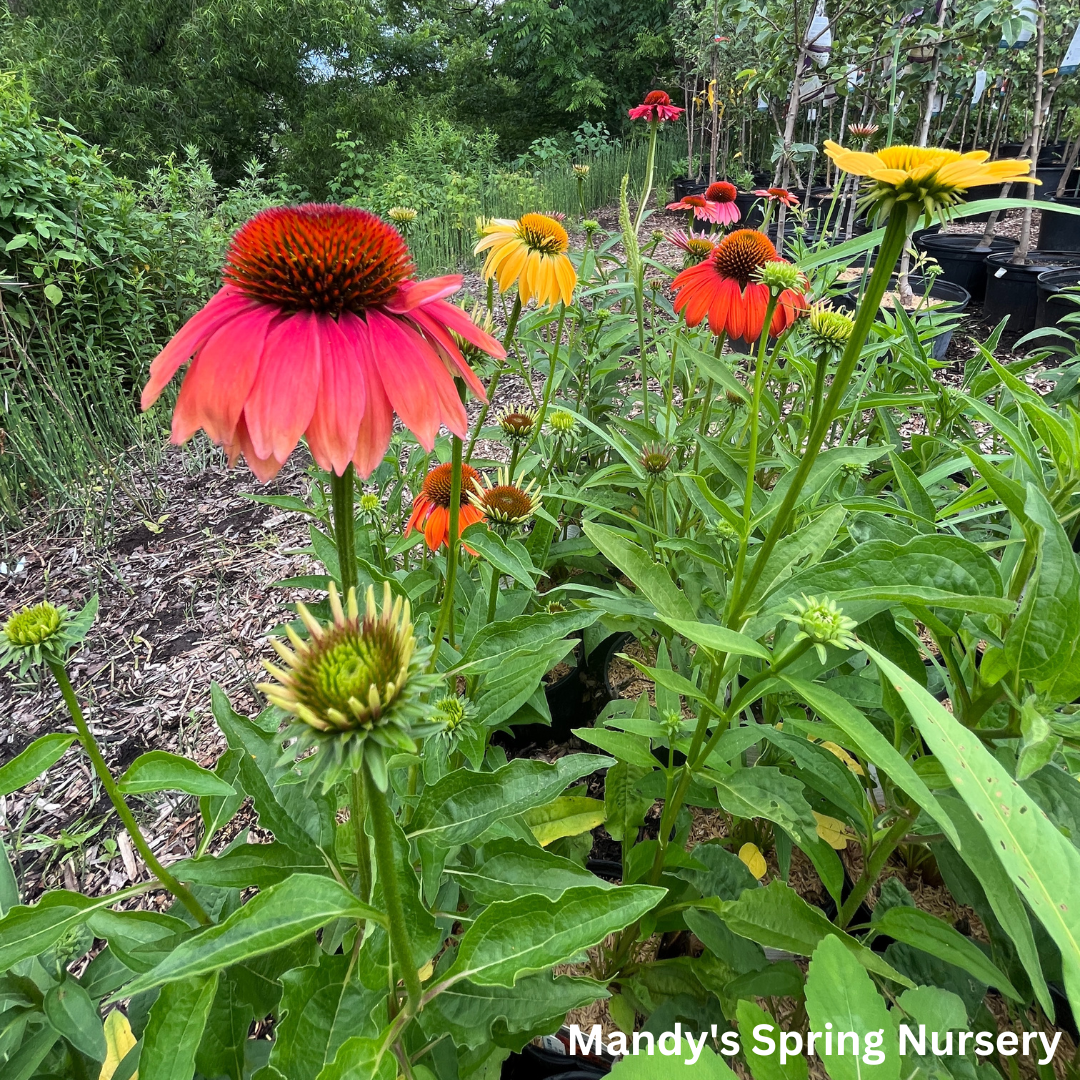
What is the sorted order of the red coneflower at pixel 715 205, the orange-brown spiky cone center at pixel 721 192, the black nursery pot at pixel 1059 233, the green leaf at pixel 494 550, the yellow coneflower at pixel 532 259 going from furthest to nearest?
the black nursery pot at pixel 1059 233, the orange-brown spiky cone center at pixel 721 192, the red coneflower at pixel 715 205, the yellow coneflower at pixel 532 259, the green leaf at pixel 494 550

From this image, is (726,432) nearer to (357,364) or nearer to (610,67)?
(357,364)

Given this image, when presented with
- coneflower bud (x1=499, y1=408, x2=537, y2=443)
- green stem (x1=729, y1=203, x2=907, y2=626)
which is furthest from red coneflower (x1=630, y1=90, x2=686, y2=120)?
green stem (x1=729, y1=203, x2=907, y2=626)

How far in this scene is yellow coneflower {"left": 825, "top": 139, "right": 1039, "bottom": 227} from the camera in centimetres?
45

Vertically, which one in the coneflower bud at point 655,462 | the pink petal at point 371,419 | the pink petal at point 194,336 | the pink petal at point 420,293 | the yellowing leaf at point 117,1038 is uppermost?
the pink petal at point 420,293

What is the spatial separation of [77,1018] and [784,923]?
67 cm

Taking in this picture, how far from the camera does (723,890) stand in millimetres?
774

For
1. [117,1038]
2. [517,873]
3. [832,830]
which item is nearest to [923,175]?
[517,873]

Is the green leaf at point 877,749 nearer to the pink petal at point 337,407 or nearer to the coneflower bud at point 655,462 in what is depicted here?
the pink petal at point 337,407

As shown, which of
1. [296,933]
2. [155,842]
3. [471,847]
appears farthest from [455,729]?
[155,842]

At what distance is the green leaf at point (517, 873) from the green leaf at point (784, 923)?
0.60 feet

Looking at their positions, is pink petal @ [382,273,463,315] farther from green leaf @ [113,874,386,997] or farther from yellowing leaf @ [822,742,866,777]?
yellowing leaf @ [822,742,866,777]

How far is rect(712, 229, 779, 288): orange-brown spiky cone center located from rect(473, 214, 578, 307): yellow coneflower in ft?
0.94

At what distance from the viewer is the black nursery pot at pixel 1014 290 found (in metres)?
3.19

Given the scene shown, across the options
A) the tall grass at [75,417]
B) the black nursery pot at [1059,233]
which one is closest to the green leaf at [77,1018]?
the tall grass at [75,417]
